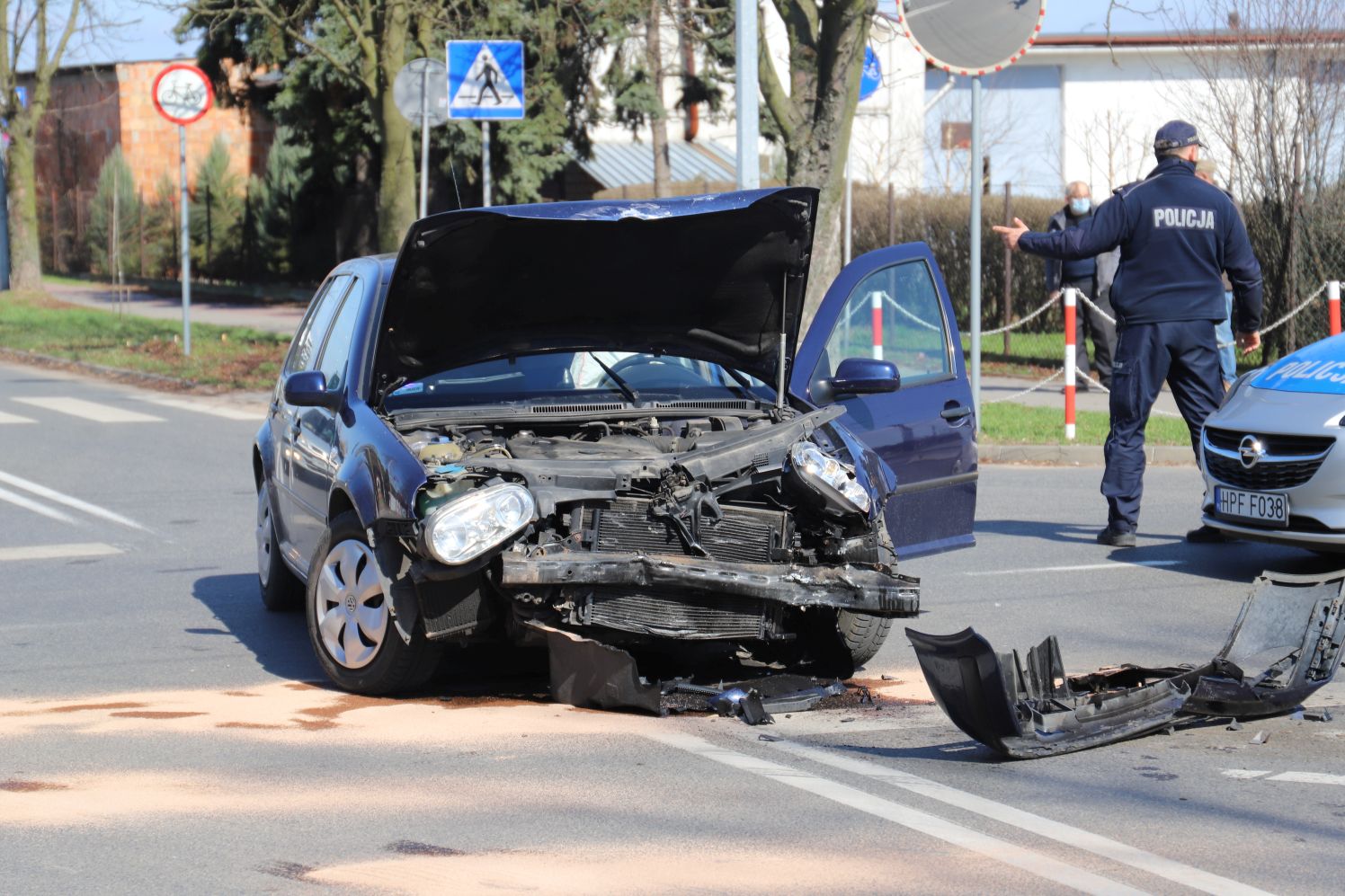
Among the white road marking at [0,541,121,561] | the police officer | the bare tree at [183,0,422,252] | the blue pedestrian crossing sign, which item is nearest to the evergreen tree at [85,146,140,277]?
the bare tree at [183,0,422,252]

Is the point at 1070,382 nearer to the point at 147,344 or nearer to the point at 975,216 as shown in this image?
the point at 975,216

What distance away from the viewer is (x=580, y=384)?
23.8 feet

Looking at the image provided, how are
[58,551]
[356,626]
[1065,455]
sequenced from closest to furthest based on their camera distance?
[356,626] < [58,551] < [1065,455]

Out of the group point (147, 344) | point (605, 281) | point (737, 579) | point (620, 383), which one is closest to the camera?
point (737, 579)

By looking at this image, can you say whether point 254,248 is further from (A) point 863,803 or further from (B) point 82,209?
(A) point 863,803

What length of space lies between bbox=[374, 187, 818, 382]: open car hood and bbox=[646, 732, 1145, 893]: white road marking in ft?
6.46

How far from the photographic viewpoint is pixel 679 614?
6043 mm

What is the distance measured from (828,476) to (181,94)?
654 inches

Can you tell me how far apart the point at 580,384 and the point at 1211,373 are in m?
4.12

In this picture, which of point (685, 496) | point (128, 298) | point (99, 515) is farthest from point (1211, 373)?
point (128, 298)

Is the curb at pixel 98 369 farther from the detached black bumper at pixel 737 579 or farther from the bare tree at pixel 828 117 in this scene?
the detached black bumper at pixel 737 579

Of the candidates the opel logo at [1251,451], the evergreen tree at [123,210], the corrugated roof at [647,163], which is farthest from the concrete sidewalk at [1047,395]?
the evergreen tree at [123,210]

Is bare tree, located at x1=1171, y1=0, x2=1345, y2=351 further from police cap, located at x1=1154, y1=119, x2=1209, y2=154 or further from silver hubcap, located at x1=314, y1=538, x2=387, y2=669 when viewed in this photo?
silver hubcap, located at x1=314, y1=538, x2=387, y2=669

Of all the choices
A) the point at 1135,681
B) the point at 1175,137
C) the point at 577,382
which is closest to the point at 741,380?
the point at 577,382
